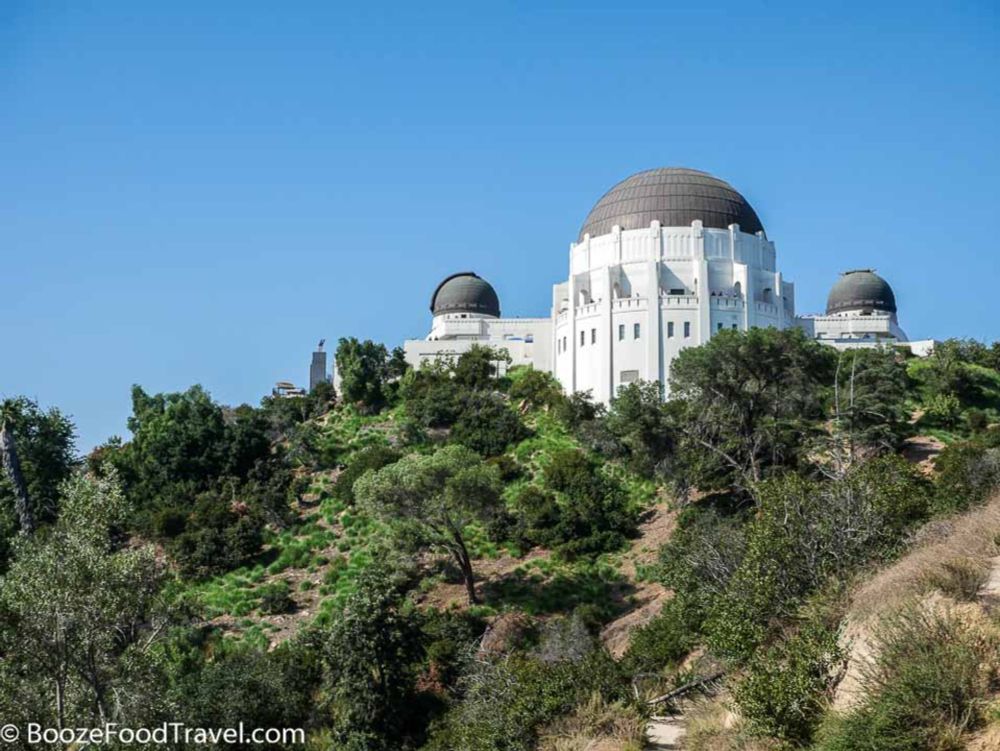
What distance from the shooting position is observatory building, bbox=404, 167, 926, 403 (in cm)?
4978

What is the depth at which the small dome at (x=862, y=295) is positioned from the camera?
63656 millimetres

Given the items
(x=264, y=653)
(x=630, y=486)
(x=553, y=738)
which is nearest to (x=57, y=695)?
(x=553, y=738)

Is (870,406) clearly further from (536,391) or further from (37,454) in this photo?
(37,454)

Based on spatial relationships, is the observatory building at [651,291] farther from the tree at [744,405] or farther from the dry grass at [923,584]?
the dry grass at [923,584]

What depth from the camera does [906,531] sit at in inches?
923

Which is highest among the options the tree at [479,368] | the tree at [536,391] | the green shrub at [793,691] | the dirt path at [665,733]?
the tree at [479,368]

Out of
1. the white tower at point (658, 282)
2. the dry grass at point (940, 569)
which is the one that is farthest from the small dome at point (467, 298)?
the dry grass at point (940, 569)

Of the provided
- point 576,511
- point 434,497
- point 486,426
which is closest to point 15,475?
point 434,497

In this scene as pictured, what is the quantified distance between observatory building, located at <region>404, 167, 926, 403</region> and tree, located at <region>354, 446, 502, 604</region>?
584 inches

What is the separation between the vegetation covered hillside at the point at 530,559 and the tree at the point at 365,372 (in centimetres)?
15

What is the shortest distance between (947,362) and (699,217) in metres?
11.9

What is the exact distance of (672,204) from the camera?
52906 mm

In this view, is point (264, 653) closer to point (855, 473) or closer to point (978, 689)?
point (855, 473)

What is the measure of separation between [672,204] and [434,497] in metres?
22.5
